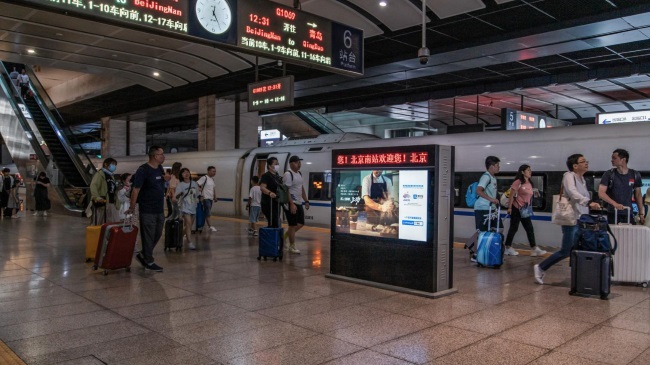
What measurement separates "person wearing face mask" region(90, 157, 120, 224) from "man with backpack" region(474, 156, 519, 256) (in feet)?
20.0

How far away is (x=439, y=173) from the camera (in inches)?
244

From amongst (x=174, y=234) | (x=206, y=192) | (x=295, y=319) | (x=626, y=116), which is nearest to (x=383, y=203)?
(x=295, y=319)

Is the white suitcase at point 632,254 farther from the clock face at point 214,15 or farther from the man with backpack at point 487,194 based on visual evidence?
the clock face at point 214,15

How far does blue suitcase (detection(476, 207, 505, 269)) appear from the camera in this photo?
320 inches

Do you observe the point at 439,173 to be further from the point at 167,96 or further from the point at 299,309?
the point at 167,96

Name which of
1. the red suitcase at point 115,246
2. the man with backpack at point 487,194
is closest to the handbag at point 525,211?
the man with backpack at point 487,194

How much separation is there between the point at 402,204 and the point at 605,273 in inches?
95.9

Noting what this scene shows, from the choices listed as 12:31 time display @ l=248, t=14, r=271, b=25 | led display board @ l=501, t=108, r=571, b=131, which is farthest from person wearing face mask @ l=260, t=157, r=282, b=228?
led display board @ l=501, t=108, r=571, b=131

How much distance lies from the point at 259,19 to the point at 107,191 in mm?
4106

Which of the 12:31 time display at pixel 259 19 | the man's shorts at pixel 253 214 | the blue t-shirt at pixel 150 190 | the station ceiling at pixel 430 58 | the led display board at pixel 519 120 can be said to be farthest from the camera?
the led display board at pixel 519 120

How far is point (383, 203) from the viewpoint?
6617 millimetres

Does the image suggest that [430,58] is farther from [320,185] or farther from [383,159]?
[383,159]

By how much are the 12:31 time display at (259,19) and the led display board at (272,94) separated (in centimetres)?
350

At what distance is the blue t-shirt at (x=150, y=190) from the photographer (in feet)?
24.5
